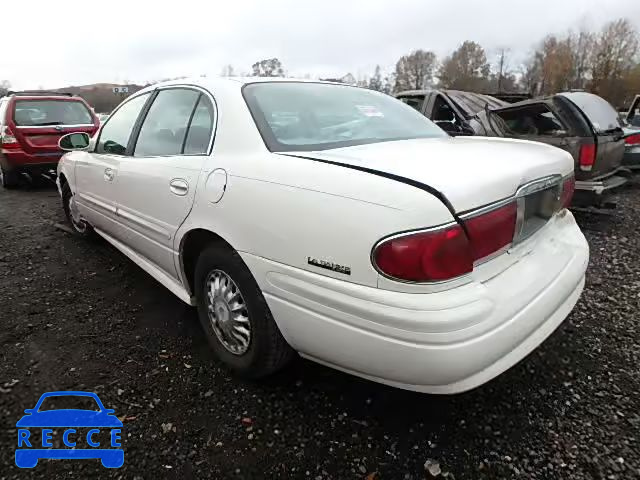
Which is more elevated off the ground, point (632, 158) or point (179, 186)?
point (179, 186)

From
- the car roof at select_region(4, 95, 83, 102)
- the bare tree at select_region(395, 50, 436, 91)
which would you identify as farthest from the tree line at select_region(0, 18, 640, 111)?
the car roof at select_region(4, 95, 83, 102)

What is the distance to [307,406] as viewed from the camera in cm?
205

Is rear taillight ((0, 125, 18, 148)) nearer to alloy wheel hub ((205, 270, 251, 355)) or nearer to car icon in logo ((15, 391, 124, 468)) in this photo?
car icon in logo ((15, 391, 124, 468))

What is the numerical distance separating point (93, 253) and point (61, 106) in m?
4.86

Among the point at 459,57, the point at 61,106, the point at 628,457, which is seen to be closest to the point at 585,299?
the point at 628,457

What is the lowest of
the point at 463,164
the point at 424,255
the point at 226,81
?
the point at 424,255

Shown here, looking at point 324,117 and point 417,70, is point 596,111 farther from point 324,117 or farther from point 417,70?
point 417,70

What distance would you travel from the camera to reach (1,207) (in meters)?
6.11

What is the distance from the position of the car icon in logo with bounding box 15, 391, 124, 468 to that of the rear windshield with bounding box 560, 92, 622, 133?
5.06 metres

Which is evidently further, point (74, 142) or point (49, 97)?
point (49, 97)

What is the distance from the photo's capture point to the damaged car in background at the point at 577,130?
456 centimetres

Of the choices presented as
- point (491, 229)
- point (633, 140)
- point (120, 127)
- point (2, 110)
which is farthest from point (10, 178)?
point (633, 140)

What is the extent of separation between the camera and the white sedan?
1.46 meters

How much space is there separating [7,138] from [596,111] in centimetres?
829
